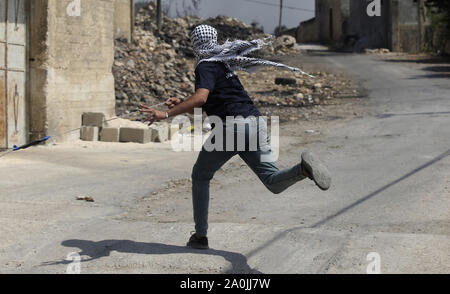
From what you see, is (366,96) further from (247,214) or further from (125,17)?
(247,214)

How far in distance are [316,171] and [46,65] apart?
7.79m

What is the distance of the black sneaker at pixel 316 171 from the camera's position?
4109 millimetres

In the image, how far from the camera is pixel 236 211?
6.36 m

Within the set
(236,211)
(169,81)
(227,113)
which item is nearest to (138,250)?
(227,113)

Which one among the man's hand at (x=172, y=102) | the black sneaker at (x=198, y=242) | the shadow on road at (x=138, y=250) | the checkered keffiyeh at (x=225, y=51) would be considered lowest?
the shadow on road at (x=138, y=250)

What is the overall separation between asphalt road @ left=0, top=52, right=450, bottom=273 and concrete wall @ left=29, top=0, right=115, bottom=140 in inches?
24.6

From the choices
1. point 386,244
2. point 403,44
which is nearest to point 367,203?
point 386,244

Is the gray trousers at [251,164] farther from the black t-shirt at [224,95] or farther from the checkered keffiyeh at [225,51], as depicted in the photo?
the checkered keffiyeh at [225,51]

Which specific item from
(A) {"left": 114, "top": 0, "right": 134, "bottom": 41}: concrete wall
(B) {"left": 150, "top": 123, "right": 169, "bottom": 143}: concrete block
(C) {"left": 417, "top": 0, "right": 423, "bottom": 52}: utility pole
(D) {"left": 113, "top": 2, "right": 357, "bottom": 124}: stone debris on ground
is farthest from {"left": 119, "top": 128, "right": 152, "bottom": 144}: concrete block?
(C) {"left": 417, "top": 0, "right": 423, "bottom": 52}: utility pole

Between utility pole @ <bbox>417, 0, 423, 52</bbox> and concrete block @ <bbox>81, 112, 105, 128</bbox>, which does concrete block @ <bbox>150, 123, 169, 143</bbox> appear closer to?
concrete block @ <bbox>81, 112, 105, 128</bbox>

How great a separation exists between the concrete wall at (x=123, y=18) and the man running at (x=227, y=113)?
17192 mm

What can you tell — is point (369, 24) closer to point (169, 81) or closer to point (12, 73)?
point (169, 81)

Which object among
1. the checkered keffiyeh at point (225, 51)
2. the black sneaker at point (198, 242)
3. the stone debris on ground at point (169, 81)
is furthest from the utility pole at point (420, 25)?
the black sneaker at point (198, 242)

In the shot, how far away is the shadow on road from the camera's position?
14.4 ft
